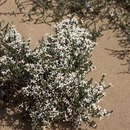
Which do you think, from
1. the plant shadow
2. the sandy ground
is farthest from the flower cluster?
the sandy ground

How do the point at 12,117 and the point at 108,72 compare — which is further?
the point at 108,72

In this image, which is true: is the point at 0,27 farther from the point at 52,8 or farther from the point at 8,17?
the point at 52,8

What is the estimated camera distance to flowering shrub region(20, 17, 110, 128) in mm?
3992

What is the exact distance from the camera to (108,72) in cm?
521

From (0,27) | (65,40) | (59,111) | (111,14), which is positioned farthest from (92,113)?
(111,14)

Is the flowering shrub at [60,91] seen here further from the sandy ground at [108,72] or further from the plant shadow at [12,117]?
the sandy ground at [108,72]

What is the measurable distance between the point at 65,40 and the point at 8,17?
6.48 ft

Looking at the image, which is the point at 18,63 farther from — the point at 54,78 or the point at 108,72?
the point at 108,72

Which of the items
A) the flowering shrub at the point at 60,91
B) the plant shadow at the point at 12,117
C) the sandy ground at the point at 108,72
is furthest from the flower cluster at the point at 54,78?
the sandy ground at the point at 108,72

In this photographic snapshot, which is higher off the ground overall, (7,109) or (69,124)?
(7,109)

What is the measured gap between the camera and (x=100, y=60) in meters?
5.40

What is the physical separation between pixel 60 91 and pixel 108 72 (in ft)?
4.77

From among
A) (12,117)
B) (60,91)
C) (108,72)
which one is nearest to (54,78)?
(60,91)

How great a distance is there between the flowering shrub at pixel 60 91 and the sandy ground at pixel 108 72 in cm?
41
